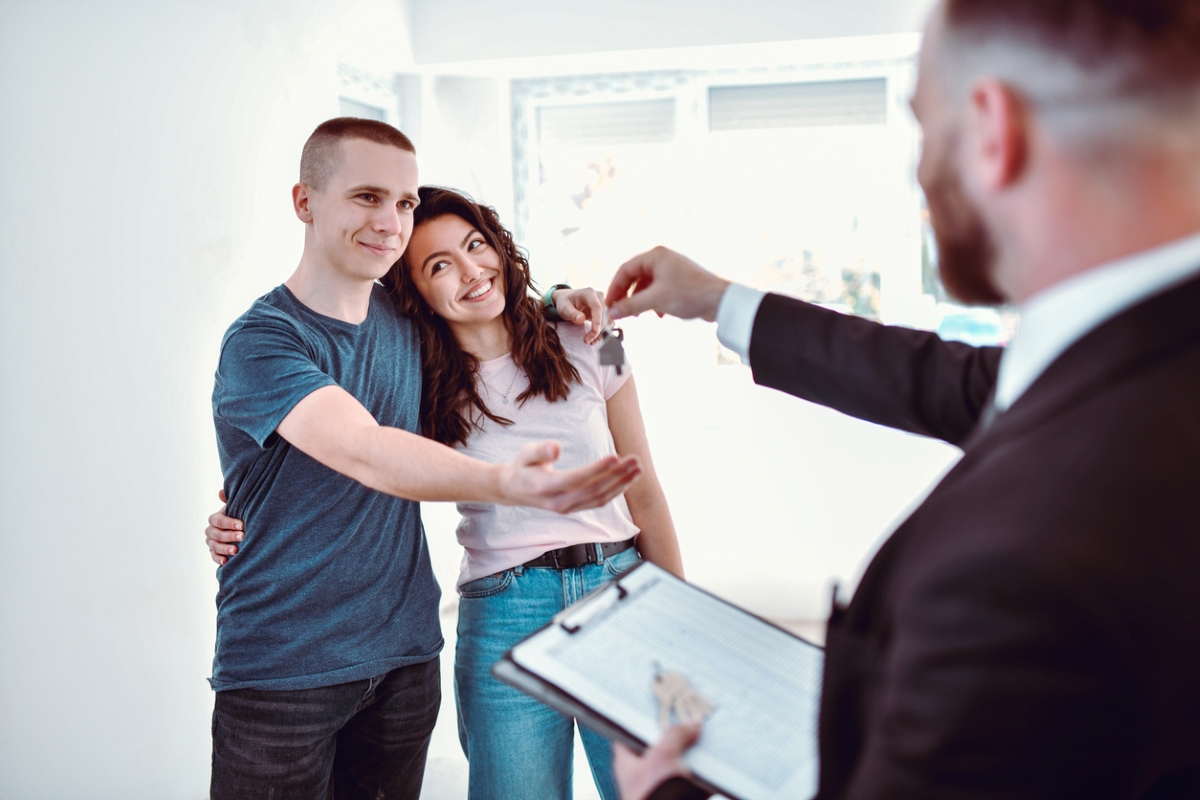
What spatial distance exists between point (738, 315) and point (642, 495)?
745 mm

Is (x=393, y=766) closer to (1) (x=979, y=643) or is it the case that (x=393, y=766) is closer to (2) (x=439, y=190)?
(2) (x=439, y=190)

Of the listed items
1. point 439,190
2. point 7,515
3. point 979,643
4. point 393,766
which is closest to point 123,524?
point 7,515

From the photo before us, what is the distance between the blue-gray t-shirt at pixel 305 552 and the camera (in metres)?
1.49

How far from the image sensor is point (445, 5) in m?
3.58

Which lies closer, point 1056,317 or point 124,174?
point 1056,317

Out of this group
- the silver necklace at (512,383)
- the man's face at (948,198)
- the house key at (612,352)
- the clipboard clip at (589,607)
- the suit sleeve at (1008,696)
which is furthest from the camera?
the silver necklace at (512,383)

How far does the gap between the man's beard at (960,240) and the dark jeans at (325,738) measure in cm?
127

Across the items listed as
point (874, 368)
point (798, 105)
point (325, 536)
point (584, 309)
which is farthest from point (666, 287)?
point (798, 105)

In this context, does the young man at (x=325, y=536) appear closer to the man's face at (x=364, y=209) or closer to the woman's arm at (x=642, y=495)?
the man's face at (x=364, y=209)

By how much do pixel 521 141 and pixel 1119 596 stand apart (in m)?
3.93

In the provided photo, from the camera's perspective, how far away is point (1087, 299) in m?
0.55

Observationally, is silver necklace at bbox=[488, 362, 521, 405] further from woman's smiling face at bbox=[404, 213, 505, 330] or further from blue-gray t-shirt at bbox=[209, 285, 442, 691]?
blue-gray t-shirt at bbox=[209, 285, 442, 691]

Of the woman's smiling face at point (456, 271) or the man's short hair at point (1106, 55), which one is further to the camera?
the woman's smiling face at point (456, 271)

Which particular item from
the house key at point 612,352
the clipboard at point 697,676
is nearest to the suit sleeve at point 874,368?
the house key at point 612,352
